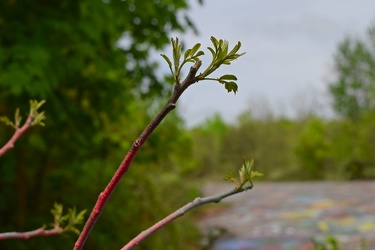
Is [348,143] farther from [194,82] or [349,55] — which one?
[194,82]

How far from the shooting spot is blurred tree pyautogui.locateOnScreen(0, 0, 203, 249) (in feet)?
12.1

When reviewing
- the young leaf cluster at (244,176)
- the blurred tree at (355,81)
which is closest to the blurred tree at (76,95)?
the young leaf cluster at (244,176)

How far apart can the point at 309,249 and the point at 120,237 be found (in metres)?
3.15

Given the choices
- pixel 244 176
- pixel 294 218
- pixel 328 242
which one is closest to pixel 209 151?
pixel 294 218

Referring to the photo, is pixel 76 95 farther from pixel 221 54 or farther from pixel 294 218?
pixel 294 218

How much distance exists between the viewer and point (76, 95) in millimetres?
5426

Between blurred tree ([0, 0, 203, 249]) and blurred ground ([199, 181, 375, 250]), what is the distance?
242 cm

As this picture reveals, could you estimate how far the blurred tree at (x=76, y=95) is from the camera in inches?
145

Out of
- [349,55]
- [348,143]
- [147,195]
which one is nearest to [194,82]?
[147,195]

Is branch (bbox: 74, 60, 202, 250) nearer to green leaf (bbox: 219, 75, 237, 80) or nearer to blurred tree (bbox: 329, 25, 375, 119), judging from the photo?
green leaf (bbox: 219, 75, 237, 80)

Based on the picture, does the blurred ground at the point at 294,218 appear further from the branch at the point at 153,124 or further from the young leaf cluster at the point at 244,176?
the branch at the point at 153,124

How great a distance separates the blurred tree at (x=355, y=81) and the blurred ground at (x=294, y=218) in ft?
24.5

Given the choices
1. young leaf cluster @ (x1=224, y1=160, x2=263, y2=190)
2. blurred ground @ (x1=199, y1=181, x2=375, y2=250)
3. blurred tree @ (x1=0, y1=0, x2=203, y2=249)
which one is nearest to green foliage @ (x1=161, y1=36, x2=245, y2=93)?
young leaf cluster @ (x1=224, y1=160, x2=263, y2=190)

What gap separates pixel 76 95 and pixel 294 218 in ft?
19.1
